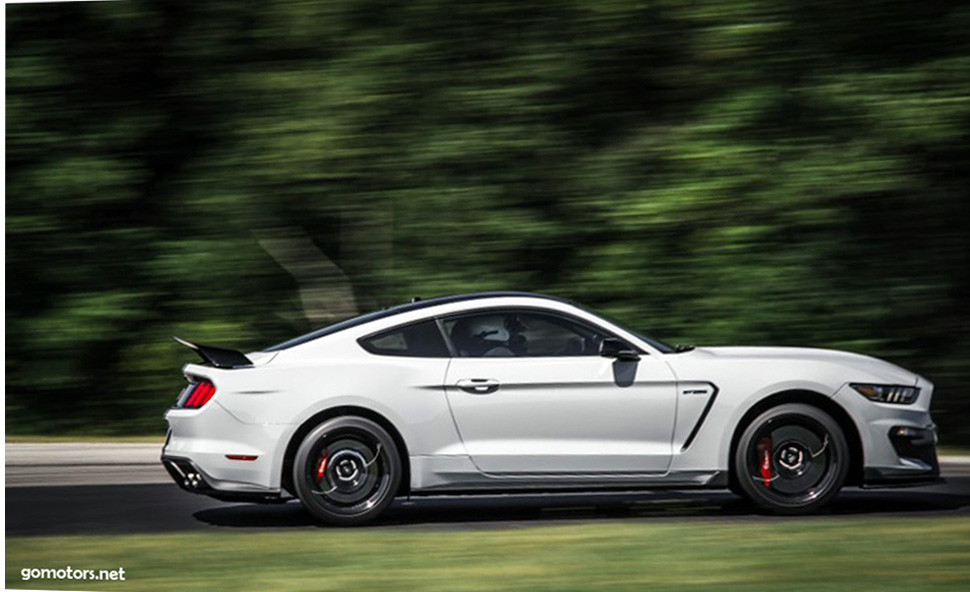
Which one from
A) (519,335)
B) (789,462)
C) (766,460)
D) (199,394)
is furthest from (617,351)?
(199,394)

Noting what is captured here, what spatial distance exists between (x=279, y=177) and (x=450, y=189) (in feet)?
4.15

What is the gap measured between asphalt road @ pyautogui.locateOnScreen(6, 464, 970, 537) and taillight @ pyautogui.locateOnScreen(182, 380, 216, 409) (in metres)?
0.68

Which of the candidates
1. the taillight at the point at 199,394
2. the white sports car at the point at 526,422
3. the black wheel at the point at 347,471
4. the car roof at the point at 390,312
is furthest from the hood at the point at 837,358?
the taillight at the point at 199,394

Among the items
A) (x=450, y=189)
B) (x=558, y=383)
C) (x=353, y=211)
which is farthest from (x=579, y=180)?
(x=558, y=383)

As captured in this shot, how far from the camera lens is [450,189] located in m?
10.9

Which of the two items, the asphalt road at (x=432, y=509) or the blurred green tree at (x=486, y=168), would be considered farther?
the blurred green tree at (x=486, y=168)

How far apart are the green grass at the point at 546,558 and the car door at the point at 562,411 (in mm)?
374

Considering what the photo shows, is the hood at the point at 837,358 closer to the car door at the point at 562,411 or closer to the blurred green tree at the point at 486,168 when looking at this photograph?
the car door at the point at 562,411

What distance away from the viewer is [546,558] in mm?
7164

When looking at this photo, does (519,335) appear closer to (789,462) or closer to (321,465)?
(321,465)

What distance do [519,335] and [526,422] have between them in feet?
1.76

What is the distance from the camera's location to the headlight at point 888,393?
26.9 ft

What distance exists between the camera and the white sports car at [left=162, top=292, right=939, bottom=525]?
798 cm

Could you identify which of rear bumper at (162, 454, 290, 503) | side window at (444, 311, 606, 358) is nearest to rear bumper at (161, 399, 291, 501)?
rear bumper at (162, 454, 290, 503)
